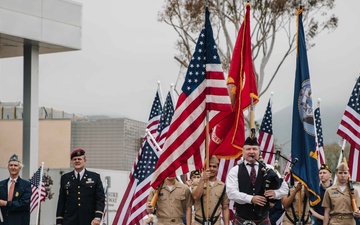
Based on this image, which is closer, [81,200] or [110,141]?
[81,200]

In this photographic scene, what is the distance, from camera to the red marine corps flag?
16016mm

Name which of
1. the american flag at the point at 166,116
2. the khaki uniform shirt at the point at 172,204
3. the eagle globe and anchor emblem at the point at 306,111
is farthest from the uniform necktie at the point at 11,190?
the eagle globe and anchor emblem at the point at 306,111

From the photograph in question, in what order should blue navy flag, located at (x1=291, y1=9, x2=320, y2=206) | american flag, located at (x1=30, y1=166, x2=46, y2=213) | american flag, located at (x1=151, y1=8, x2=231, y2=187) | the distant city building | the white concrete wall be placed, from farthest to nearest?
the distant city building → the white concrete wall → american flag, located at (x1=30, y1=166, x2=46, y2=213) → blue navy flag, located at (x1=291, y1=9, x2=320, y2=206) → american flag, located at (x1=151, y1=8, x2=231, y2=187)

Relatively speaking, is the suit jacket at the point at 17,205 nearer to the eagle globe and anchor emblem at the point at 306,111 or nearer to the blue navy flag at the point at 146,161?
the blue navy flag at the point at 146,161

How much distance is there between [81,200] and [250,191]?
9.25 ft

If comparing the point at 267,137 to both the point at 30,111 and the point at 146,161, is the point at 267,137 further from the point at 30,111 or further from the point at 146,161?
the point at 30,111

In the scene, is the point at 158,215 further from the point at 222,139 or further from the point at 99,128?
the point at 99,128

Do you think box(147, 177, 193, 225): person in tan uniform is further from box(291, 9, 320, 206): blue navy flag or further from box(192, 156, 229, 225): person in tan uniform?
box(291, 9, 320, 206): blue navy flag

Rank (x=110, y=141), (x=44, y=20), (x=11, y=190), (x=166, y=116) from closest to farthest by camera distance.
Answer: (x=11, y=190)
(x=166, y=116)
(x=44, y=20)
(x=110, y=141)

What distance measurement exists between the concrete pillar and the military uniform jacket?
14594 mm

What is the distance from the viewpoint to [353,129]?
1897 centimetres

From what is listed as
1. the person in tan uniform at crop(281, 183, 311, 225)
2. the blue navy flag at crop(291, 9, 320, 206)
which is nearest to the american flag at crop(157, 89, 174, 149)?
the person in tan uniform at crop(281, 183, 311, 225)

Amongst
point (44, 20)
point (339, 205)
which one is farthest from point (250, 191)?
point (44, 20)

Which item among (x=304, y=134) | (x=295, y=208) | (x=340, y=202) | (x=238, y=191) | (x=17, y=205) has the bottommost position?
(x=295, y=208)
